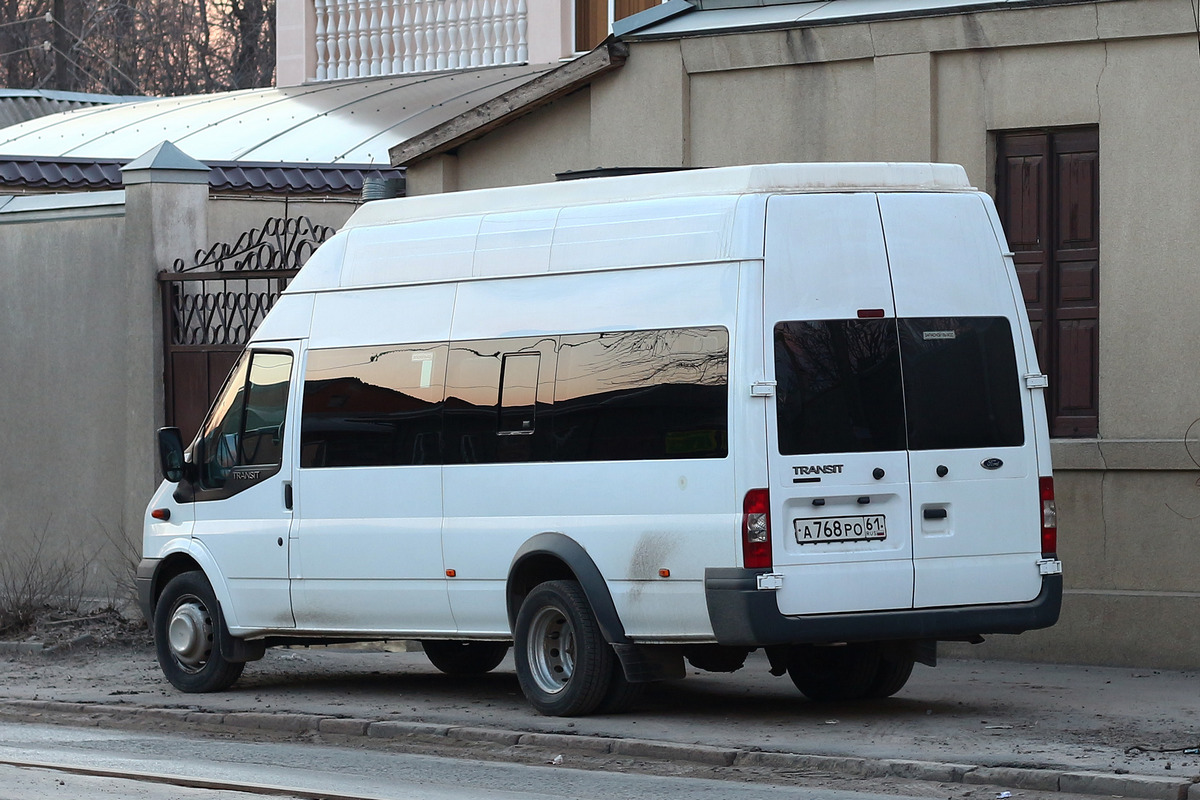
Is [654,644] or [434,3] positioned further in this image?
[434,3]

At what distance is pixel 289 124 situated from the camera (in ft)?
70.9

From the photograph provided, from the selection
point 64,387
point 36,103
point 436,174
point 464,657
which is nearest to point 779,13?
point 436,174

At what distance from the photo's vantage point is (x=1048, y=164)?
13.1m

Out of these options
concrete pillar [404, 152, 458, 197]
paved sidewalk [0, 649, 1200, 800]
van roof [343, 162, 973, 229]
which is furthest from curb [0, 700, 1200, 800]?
concrete pillar [404, 152, 458, 197]

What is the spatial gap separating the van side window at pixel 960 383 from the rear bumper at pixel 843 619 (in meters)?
0.80

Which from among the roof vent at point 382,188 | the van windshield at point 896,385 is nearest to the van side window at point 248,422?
the van windshield at point 896,385

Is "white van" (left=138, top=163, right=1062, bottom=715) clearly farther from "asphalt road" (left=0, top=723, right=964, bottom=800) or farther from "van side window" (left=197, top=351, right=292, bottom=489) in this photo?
"asphalt road" (left=0, top=723, right=964, bottom=800)

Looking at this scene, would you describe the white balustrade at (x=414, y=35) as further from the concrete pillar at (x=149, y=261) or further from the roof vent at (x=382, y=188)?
the concrete pillar at (x=149, y=261)

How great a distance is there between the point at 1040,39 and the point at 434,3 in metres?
10.6

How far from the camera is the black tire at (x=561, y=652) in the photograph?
10273mm

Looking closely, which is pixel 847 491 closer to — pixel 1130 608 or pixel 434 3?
pixel 1130 608

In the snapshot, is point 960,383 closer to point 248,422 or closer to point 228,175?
point 248,422

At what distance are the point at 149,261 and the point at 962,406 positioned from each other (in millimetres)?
7636

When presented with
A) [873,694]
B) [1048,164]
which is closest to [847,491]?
[873,694]
